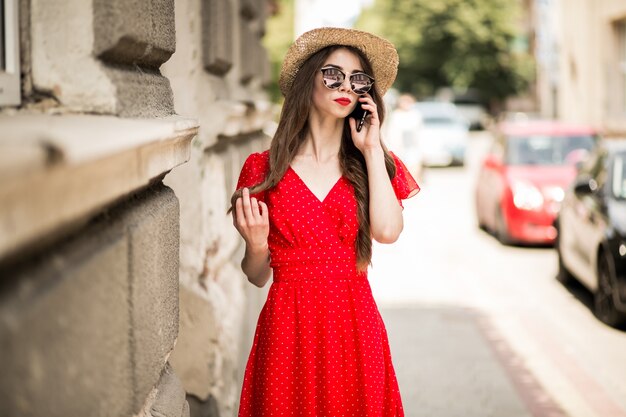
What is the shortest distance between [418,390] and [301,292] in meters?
3.25

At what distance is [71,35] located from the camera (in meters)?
2.48

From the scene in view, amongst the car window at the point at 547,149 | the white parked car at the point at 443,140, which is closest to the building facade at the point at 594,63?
the white parked car at the point at 443,140

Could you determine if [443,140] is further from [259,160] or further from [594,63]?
[259,160]

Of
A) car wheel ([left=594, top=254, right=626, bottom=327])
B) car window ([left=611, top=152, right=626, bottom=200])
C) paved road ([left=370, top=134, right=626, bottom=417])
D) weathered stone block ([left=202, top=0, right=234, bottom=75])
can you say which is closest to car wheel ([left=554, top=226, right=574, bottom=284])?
paved road ([left=370, top=134, right=626, bottom=417])

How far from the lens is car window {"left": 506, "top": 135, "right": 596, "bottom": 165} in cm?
1365

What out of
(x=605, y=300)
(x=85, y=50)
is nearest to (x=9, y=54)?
(x=85, y=50)

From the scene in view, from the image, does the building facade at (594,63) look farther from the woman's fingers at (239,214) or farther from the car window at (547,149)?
the woman's fingers at (239,214)

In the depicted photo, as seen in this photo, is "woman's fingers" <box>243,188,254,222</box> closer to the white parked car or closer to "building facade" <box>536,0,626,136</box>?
"building facade" <box>536,0,626,136</box>

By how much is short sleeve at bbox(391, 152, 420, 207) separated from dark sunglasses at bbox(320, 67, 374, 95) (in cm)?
29

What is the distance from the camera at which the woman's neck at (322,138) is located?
3.56 metres

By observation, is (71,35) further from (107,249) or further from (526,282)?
(526,282)

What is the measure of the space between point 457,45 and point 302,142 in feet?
181

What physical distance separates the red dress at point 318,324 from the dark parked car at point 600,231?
4.91 metres

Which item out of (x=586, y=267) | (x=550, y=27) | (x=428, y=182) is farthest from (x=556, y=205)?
(x=550, y=27)
